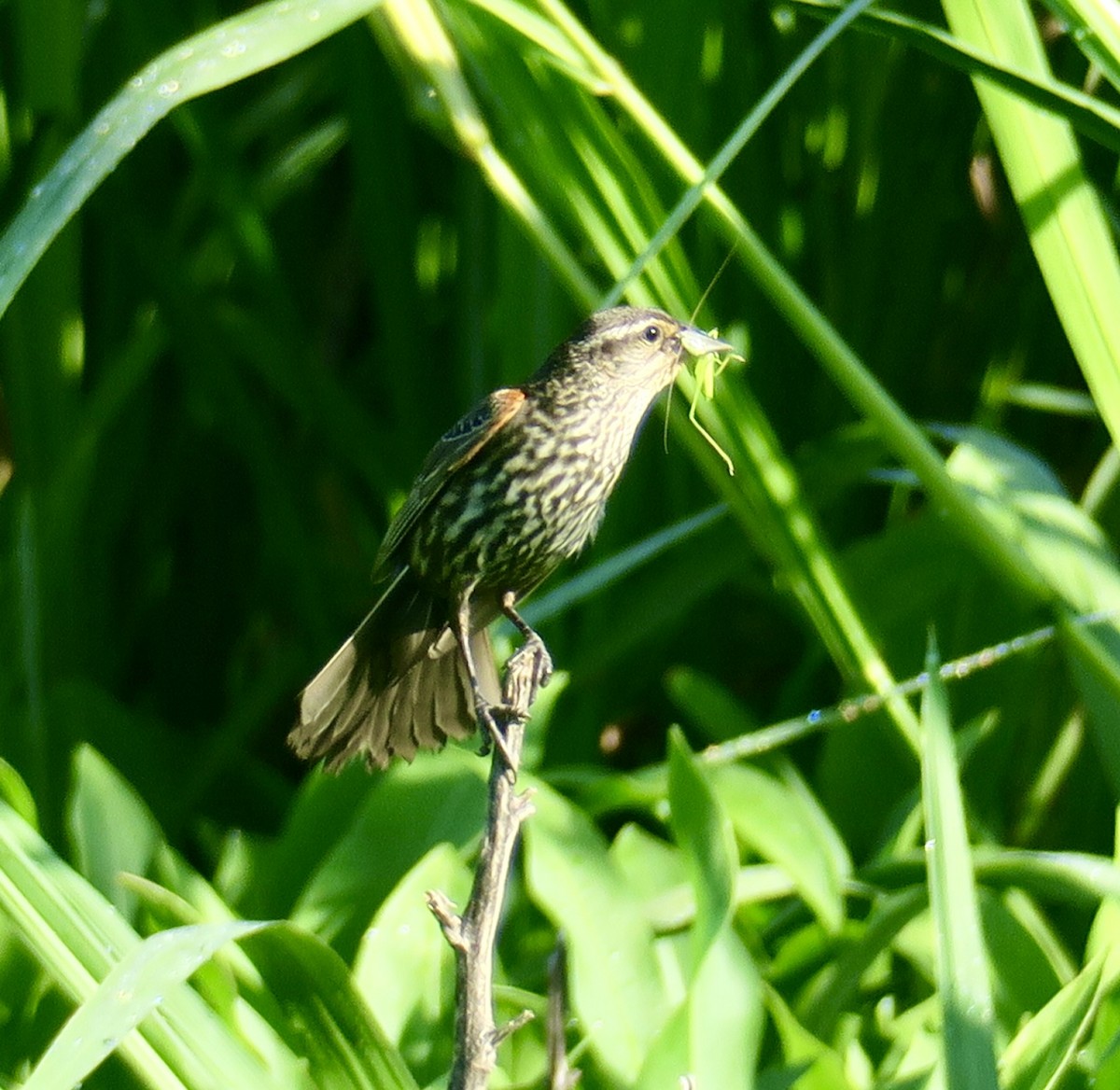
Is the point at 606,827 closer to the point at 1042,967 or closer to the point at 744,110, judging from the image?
the point at 1042,967

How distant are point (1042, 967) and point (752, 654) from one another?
1378 millimetres

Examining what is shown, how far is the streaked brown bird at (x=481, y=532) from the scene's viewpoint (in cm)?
240

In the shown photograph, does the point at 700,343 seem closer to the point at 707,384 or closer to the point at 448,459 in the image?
the point at 707,384

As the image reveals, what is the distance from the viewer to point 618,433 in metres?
2.59

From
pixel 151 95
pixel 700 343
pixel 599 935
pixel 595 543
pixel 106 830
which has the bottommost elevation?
pixel 599 935

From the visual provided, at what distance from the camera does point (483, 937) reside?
5.28ft

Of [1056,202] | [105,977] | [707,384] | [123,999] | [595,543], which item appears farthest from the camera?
[595,543]

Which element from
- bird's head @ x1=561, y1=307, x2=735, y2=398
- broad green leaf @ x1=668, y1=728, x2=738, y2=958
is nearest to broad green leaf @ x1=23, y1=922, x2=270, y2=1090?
broad green leaf @ x1=668, y1=728, x2=738, y2=958

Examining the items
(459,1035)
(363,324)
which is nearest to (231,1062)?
(459,1035)

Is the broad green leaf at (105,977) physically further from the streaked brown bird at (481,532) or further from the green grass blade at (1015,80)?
the green grass blade at (1015,80)

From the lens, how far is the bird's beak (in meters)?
2.36

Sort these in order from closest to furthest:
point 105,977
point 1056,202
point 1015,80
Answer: point 105,977
point 1015,80
point 1056,202

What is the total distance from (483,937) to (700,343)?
1051 millimetres

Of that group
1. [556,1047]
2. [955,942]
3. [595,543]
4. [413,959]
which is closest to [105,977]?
[556,1047]
